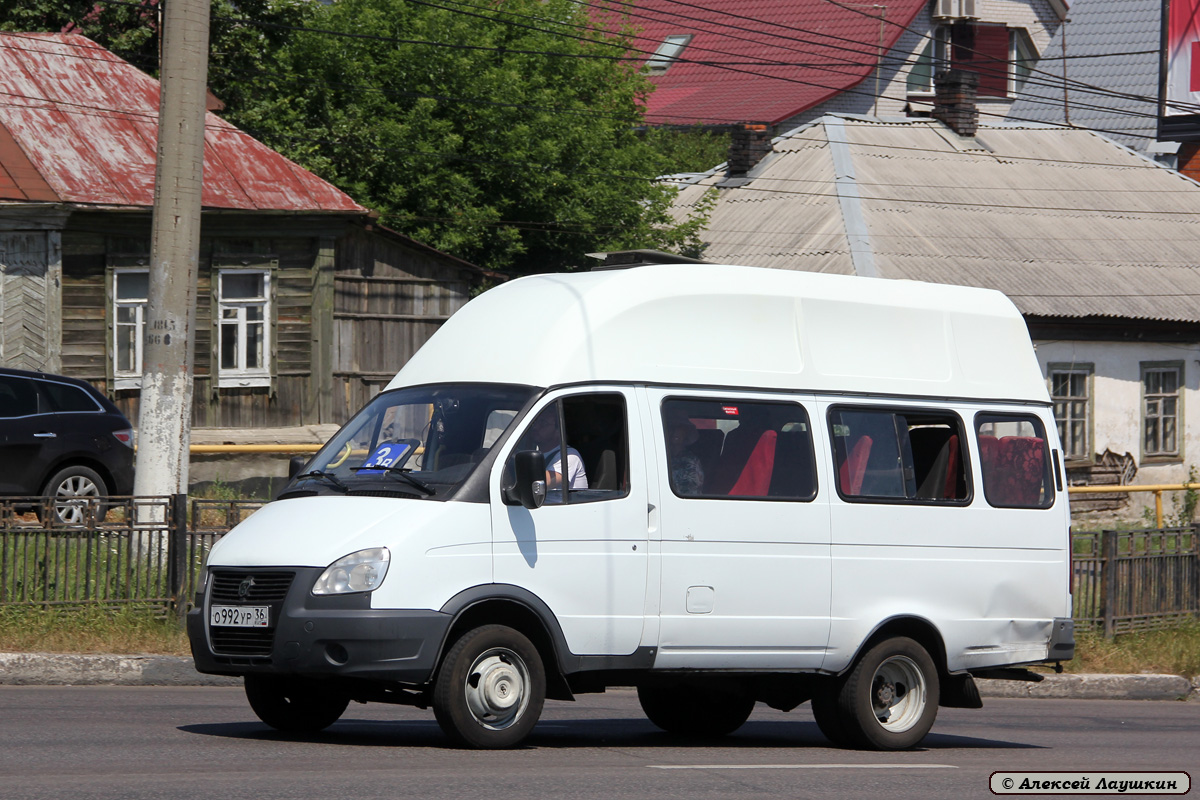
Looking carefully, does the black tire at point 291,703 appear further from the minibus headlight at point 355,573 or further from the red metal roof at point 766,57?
the red metal roof at point 766,57

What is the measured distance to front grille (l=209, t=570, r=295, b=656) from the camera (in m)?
7.90

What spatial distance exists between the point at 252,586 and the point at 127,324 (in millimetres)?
16015

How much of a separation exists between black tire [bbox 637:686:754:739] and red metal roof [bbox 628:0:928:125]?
1551 inches

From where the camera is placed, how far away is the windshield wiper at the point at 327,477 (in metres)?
8.26

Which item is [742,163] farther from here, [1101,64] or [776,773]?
[776,773]

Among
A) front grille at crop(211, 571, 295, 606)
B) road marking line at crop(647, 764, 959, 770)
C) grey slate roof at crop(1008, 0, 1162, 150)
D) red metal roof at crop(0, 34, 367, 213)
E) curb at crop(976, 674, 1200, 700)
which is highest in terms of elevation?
grey slate roof at crop(1008, 0, 1162, 150)

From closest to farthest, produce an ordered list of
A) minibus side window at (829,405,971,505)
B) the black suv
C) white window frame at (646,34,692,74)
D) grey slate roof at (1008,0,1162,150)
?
minibus side window at (829,405,971,505), the black suv, grey slate roof at (1008,0,1162,150), white window frame at (646,34,692,74)

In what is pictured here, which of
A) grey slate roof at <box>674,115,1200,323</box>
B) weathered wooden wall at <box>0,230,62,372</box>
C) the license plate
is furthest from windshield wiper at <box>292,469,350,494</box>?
grey slate roof at <box>674,115,1200,323</box>

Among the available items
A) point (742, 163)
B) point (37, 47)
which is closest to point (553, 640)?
point (37, 47)

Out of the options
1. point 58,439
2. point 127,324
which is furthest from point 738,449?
point 127,324

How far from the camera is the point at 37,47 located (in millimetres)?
24234

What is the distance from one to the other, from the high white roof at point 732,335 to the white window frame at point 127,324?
14.8 m

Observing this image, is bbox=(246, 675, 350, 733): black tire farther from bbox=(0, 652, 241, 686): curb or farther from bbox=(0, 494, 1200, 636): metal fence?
bbox=(0, 494, 1200, 636): metal fence

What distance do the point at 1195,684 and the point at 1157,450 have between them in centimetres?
1767
